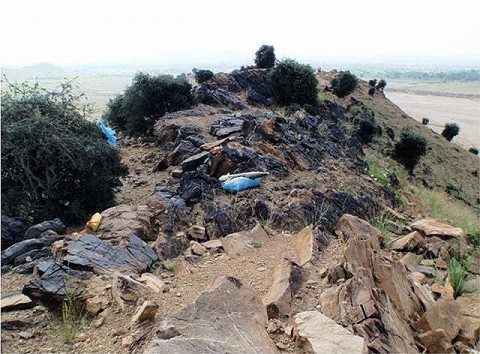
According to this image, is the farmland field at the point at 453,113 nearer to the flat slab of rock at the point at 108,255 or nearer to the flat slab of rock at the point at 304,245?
the flat slab of rock at the point at 304,245

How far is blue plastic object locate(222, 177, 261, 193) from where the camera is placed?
7.97 meters

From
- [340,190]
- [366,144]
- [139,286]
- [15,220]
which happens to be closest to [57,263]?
[139,286]

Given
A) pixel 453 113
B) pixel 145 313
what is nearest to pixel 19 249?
pixel 145 313

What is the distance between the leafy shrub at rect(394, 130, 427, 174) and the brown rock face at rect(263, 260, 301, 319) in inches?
579

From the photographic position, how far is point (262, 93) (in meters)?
18.9

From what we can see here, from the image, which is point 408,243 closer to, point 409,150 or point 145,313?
point 145,313

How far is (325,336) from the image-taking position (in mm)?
3365

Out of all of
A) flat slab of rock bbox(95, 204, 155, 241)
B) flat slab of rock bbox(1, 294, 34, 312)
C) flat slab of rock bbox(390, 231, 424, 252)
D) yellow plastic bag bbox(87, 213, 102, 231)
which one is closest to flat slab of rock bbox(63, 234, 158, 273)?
flat slab of rock bbox(95, 204, 155, 241)

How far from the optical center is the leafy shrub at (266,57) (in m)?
23.3

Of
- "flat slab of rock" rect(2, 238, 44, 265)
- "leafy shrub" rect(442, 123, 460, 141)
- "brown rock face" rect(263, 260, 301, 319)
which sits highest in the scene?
"brown rock face" rect(263, 260, 301, 319)

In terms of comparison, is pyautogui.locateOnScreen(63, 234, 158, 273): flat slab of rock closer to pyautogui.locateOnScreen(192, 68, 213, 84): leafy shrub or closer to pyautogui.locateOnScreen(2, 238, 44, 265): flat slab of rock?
pyautogui.locateOnScreen(2, 238, 44, 265): flat slab of rock

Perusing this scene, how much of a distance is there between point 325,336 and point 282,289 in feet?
2.83

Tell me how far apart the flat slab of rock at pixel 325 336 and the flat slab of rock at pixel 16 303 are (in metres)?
2.61

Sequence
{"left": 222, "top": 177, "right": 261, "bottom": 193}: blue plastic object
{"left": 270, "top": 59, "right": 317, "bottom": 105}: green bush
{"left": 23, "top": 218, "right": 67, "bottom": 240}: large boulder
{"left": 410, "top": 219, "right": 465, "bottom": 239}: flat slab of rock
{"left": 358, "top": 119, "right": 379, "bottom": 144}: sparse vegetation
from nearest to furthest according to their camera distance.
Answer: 1. {"left": 23, "top": 218, "right": 67, "bottom": 240}: large boulder
2. {"left": 410, "top": 219, "right": 465, "bottom": 239}: flat slab of rock
3. {"left": 222, "top": 177, "right": 261, "bottom": 193}: blue plastic object
4. {"left": 270, "top": 59, "right": 317, "bottom": 105}: green bush
5. {"left": 358, "top": 119, "right": 379, "bottom": 144}: sparse vegetation
